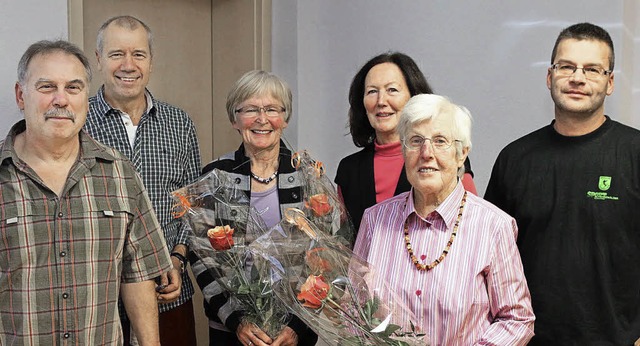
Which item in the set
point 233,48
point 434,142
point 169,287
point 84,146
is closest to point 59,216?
point 84,146

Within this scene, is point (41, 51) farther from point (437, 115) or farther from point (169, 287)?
point (437, 115)

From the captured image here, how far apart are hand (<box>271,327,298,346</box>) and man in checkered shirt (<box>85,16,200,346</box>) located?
1.82ft

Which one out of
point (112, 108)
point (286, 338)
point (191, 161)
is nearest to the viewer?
point (286, 338)

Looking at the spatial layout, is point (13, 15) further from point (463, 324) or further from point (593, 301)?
point (593, 301)

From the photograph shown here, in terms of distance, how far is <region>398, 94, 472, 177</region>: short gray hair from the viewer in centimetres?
248

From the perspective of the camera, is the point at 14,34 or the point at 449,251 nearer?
the point at 449,251

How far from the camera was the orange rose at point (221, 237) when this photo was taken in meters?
2.76

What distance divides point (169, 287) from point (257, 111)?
Result: 28.1 inches

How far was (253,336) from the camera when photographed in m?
2.82

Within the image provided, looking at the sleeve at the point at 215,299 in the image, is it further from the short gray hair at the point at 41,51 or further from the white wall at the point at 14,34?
the white wall at the point at 14,34

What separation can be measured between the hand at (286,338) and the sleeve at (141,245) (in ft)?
1.46

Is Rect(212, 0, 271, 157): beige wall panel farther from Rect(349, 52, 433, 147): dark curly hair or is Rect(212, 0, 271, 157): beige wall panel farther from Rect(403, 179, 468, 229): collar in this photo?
Rect(403, 179, 468, 229): collar

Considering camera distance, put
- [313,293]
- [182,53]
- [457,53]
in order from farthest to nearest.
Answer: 1. [182,53]
2. [457,53]
3. [313,293]

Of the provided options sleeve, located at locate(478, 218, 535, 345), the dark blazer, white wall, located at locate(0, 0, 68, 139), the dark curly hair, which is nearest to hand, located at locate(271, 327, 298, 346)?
the dark blazer
